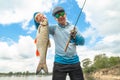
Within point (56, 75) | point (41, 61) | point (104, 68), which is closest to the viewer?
point (41, 61)

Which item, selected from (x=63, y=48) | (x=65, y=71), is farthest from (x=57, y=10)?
(x=65, y=71)

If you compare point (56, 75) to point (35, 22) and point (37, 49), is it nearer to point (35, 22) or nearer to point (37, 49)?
point (37, 49)

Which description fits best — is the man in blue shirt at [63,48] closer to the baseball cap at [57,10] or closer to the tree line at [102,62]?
the baseball cap at [57,10]

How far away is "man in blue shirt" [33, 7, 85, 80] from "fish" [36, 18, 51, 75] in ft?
1.08

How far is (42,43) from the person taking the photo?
687cm

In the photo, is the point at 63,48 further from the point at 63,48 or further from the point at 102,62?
the point at 102,62

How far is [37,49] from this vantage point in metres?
6.98

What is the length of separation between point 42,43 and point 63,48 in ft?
1.70

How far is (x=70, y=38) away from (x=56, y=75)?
33.5 inches

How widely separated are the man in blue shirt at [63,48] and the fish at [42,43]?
329 millimetres

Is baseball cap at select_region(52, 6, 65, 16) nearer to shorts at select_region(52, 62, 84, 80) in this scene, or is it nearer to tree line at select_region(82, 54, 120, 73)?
shorts at select_region(52, 62, 84, 80)

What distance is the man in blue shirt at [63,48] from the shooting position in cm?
714

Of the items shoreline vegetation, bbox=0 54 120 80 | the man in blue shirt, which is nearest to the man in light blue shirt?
the man in blue shirt

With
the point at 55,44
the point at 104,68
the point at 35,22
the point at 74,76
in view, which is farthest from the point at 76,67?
the point at 104,68
